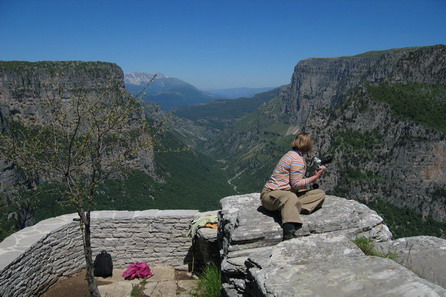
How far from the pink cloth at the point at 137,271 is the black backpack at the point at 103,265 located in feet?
1.79

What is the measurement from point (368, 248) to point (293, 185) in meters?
1.78

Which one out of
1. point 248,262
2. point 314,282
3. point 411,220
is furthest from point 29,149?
point 411,220

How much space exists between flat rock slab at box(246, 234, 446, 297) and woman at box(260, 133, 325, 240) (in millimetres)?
1155

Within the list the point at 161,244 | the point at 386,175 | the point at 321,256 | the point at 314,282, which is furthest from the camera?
the point at 386,175

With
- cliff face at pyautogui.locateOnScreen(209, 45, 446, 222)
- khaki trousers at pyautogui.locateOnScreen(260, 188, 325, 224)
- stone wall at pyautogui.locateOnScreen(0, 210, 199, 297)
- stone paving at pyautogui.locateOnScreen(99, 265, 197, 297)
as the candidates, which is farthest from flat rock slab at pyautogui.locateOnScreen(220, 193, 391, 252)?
cliff face at pyautogui.locateOnScreen(209, 45, 446, 222)

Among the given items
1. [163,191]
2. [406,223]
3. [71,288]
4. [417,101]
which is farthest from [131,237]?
[163,191]

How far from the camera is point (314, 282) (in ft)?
12.9

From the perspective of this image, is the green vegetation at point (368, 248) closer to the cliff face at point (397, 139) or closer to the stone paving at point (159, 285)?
the stone paving at point (159, 285)

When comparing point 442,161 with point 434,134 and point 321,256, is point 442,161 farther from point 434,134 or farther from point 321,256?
point 321,256

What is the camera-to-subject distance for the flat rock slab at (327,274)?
361 centimetres

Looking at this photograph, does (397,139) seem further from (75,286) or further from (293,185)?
(75,286)

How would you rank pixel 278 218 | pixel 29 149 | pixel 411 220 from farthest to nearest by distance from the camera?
1. pixel 411 220
2. pixel 29 149
3. pixel 278 218

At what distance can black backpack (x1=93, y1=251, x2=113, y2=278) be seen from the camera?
1008 cm

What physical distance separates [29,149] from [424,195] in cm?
8699
